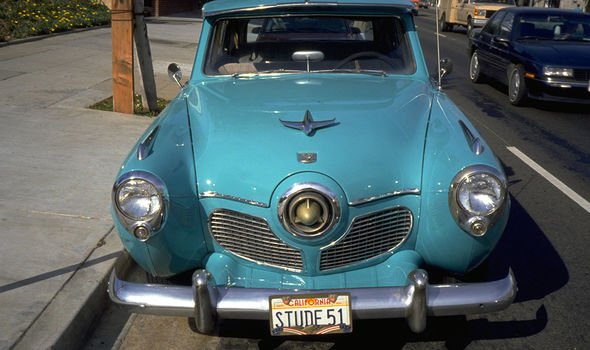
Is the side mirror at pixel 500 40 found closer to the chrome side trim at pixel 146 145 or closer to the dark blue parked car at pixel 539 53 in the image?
the dark blue parked car at pixel 539 53

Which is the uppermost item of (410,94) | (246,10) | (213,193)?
(246,10)

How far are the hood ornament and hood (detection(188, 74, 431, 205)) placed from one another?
0.01m

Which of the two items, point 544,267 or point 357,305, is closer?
point 357,305

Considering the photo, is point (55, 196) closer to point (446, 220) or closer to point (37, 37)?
point (446, 220)

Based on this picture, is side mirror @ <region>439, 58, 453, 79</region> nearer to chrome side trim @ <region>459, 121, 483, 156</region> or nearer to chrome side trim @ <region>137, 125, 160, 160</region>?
chrome side trim @ <region>459, 121, 483, 156</region>

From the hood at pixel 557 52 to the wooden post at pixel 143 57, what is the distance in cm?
579

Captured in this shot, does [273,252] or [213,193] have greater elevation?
[213,193]

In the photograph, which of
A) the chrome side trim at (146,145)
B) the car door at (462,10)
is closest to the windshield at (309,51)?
the chrome side trim at (146,145)

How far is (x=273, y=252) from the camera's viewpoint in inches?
142

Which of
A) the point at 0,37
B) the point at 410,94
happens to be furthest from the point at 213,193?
the point at 0,37

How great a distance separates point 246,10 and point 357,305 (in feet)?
8.02

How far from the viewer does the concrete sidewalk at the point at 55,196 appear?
13.3 ft

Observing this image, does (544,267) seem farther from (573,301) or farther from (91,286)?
(91,286)

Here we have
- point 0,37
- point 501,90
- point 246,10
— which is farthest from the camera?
point 0,37
